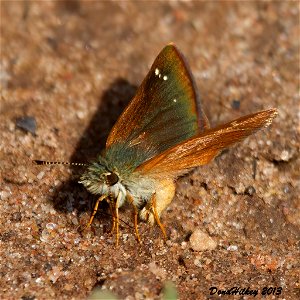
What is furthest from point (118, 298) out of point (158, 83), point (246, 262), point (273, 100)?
point (273, 100)

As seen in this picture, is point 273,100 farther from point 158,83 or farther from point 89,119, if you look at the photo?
point 89,119

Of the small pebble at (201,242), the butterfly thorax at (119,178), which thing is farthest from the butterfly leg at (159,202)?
the small pebble at (201,242)

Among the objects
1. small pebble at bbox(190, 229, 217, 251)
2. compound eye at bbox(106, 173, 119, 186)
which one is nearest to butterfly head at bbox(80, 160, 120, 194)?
compound eye at bbox(106, 173, 119, 186)

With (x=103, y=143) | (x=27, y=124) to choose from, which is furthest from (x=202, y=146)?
(x=27, y=124)

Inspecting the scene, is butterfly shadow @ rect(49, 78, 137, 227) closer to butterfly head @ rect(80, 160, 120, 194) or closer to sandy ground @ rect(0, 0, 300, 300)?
sandy ground @ rect(0, 0, 300, 300)

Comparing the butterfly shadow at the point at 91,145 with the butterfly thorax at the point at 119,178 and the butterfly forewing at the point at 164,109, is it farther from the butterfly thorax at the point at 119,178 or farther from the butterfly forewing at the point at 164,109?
the butterfly forewing at the point at 164,109

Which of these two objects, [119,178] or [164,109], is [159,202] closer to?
[119,178]
